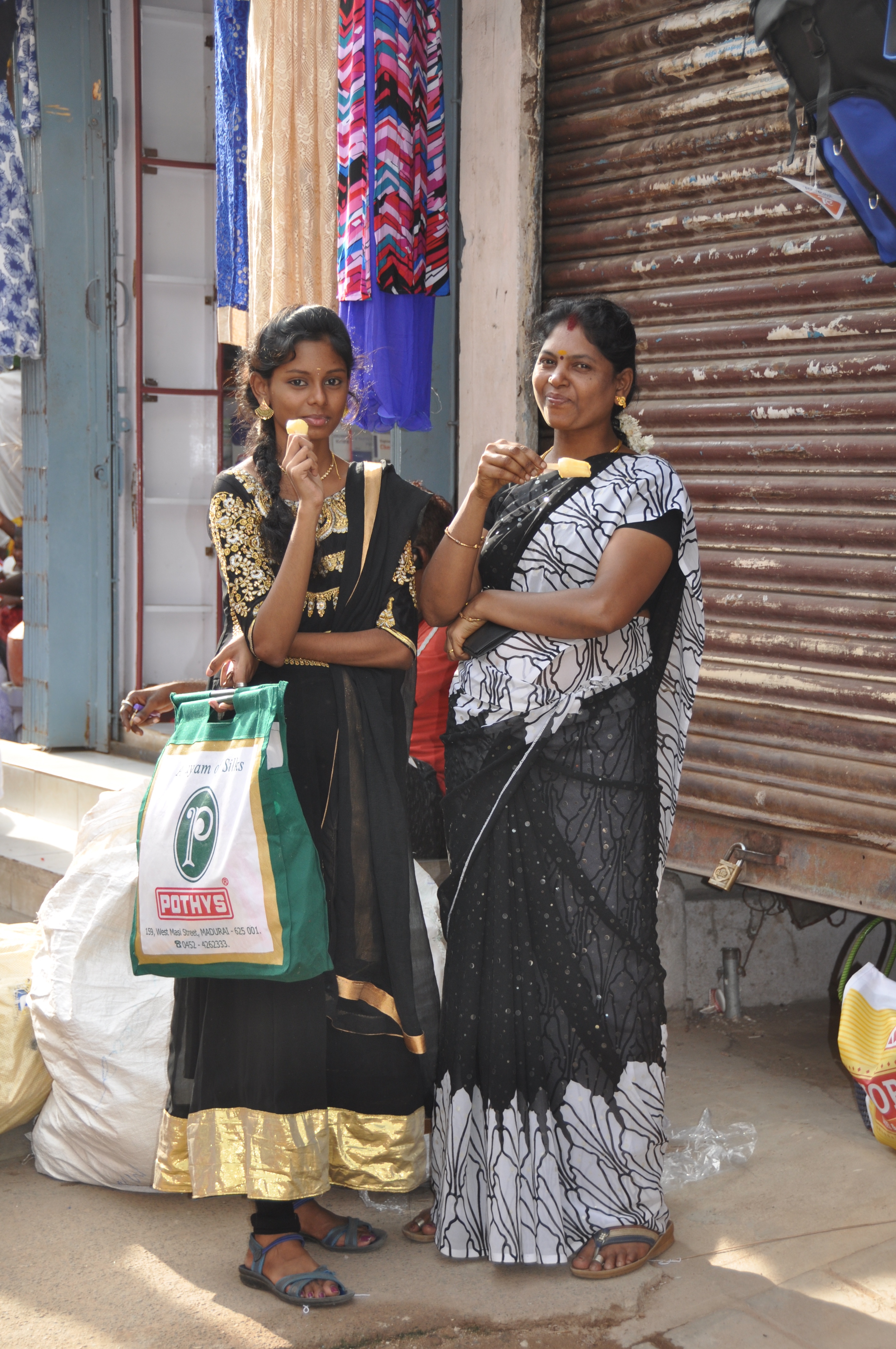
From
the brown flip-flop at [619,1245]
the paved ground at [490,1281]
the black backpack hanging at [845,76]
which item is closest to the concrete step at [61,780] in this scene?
the paved ground at [490,1281]

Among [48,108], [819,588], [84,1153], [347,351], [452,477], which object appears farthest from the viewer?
[48,108]

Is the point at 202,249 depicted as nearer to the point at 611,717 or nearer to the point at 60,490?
the point at 60,490

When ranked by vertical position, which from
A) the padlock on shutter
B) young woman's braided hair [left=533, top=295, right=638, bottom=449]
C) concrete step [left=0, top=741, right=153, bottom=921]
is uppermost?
young woman's braided hair [left=533, top=295, right=638, bottom=449]

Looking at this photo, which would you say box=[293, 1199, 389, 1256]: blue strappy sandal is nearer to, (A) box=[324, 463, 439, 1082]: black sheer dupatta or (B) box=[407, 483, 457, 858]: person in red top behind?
(A) box=[324, 463, 439, 1082]: black sheer dupatta

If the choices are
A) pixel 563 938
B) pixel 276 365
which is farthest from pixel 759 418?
pixel 563 938

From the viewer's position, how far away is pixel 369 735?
2502mm

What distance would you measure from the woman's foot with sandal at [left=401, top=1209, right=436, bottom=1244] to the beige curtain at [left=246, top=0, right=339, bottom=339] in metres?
3.05

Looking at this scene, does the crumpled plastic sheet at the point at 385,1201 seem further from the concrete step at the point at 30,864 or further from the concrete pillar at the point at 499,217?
the concrete pillar at the point at 499,217

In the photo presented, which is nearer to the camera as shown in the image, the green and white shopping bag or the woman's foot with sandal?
the green and white shopping bag

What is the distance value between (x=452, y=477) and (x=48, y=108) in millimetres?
2897

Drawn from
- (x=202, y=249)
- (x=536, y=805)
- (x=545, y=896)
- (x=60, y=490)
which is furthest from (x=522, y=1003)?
(x=202, y=249)

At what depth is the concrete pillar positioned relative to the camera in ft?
13.9

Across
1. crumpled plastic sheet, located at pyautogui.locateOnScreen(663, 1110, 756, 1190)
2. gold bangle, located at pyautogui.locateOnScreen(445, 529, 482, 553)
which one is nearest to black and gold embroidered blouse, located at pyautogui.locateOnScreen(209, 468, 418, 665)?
gold bangle, located at pyautogui.locateOnScreen(445, 529, 482, 553)

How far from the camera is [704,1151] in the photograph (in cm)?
298
